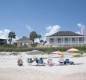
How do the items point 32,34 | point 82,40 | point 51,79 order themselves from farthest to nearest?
1. point 32,34
2. point 82,40
3. point 51,79

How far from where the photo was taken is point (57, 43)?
75.2 m

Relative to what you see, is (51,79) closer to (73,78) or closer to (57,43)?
(73,78)

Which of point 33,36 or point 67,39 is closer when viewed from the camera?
point 67,39

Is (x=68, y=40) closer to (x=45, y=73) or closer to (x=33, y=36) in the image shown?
(x=33, y=36)

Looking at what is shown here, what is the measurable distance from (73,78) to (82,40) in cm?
5537

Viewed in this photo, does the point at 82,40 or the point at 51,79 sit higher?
the point at 82,40

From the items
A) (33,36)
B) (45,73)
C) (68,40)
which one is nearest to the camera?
(45,73)

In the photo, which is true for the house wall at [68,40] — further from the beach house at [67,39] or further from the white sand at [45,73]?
the white sand at [45,73]

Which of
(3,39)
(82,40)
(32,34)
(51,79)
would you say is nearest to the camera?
(51,79)

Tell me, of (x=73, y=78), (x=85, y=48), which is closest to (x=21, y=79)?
(x=73, y=78)

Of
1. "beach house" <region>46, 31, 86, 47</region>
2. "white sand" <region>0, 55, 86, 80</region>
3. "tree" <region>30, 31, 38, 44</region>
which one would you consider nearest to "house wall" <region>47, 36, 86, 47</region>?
"beach house" <region>46, 31, 86, 47</region>

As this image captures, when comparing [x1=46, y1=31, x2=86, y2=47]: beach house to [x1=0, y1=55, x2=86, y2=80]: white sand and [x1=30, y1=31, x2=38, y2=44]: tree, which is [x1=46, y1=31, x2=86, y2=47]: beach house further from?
[x1=0, y1=55, x2=86, y2=80]: white sand

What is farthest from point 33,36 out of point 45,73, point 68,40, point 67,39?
point 45,73

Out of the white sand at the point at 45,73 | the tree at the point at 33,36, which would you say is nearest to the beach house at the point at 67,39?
the tree at the point at 33,36
